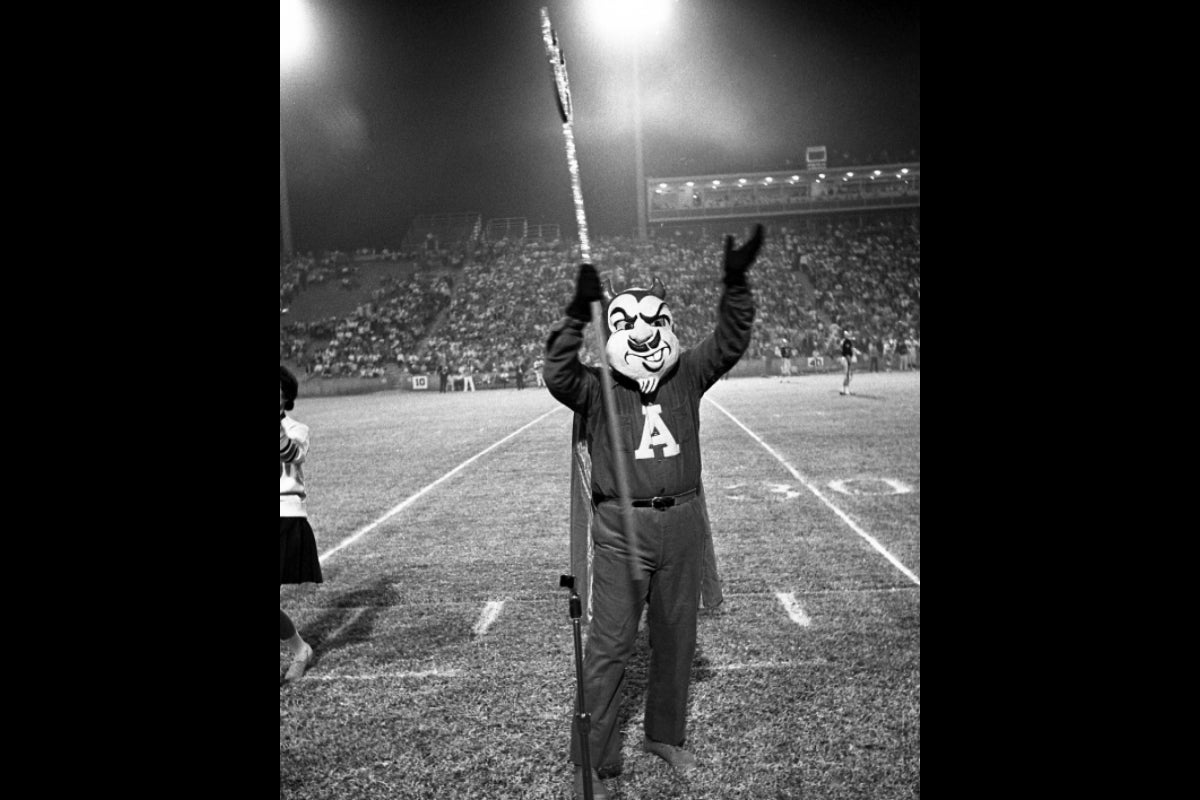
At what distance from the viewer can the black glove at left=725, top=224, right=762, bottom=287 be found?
272 centimetres

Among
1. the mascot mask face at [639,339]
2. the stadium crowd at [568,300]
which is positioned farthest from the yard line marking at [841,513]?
the mascot mask face at [639,339]

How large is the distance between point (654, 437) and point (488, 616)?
2342mm

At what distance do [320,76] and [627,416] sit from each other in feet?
10.3

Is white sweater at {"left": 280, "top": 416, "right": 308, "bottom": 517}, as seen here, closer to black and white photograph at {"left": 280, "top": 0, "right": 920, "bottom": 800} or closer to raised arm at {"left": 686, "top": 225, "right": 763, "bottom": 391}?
black and white photograph at {"left": 280, "top": 0, "right": 920, "bottom": 800}

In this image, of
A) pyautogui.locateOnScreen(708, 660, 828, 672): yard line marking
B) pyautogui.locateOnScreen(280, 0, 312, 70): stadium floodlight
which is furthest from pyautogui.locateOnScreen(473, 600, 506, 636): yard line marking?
pyautogui.locateOnScreen(280, 0, 312, 70): stadium floodlight

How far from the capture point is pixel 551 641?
4.38 meters

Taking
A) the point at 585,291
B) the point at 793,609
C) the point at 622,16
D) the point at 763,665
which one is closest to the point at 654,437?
the point at 585,291

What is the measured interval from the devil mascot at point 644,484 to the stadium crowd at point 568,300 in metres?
0.30

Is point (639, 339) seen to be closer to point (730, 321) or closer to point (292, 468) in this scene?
point (730, 321)

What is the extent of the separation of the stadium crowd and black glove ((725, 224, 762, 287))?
39 centimetres
